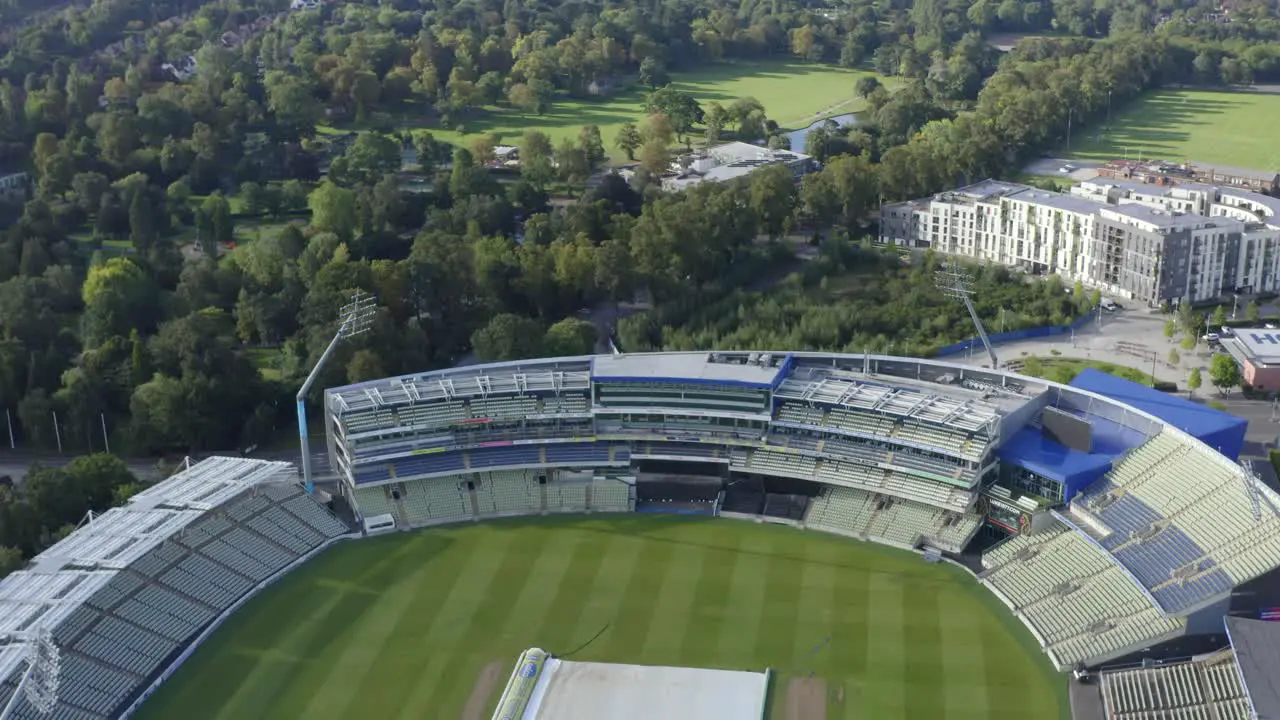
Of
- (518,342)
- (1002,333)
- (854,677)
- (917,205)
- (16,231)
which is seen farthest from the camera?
(917,205)

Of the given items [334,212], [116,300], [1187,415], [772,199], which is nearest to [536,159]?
[334,212]

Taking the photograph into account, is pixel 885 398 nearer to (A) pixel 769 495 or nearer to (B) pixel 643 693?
(A) pixel 769 495

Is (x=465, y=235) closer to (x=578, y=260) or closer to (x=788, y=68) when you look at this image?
(x=578, y=260)

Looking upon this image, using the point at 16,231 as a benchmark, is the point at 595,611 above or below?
below

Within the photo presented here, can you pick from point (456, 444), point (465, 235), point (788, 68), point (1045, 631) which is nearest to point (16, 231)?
point (465, 235)

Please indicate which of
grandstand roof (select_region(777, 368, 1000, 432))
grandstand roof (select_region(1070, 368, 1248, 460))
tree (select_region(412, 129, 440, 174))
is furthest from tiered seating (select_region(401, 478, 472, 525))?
tree (select_region(412, 129, 440, 174))

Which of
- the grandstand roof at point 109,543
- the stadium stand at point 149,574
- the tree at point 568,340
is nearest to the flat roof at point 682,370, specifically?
the stadium stand at point 149,574
